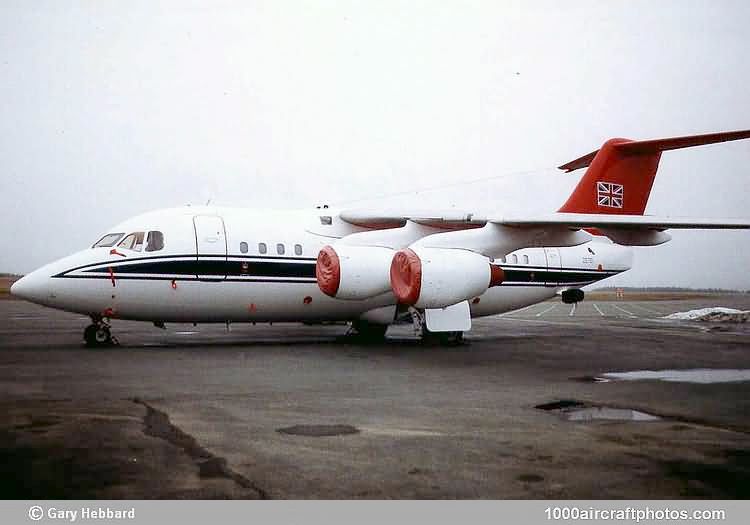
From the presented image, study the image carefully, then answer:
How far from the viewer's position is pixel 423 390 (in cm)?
1091

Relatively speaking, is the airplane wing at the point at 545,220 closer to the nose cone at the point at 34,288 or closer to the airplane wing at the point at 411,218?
the airplane wing at the point at 411,218

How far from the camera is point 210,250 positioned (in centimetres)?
1725

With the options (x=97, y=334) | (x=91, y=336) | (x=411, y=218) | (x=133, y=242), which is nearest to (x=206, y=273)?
(x=133, y=242)

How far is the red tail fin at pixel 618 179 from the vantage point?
2000 cm

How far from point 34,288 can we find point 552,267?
13069mm

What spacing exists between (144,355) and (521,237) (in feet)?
28.0

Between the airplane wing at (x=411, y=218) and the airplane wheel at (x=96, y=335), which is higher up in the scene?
the airplane wing at (x=411, y=218)

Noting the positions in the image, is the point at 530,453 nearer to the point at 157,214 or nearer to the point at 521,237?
the point at 521,237

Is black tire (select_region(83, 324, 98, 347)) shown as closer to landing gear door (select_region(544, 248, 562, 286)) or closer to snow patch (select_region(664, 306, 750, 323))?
landing gear door (select_region(544, 248, 562, 286))

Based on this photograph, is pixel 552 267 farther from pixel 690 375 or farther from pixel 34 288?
pixel 34 288

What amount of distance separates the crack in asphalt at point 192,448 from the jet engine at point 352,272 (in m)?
7.83

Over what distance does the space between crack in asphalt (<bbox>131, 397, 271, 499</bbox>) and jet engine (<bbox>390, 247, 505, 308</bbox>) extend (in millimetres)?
7601

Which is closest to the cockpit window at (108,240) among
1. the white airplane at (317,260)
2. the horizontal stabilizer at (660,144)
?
the white airplane at (317,260)
